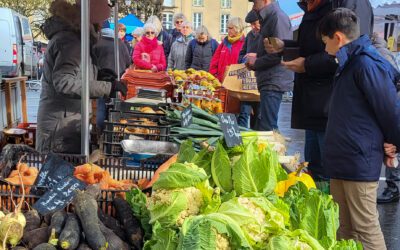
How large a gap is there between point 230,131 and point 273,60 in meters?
2.85

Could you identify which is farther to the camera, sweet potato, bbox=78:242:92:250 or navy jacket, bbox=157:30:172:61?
navy jacket, bbox=157:30:172:61

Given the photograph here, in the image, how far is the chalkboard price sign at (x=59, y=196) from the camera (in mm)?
2213

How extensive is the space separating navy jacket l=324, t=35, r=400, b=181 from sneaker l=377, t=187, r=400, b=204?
2740 mm

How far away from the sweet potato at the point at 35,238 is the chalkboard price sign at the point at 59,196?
0.12 meters

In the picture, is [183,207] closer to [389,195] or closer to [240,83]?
[240,83]

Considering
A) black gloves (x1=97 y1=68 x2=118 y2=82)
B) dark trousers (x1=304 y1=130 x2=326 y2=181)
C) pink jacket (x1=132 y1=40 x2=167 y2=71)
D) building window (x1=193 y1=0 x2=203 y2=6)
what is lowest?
dark trousers (x1=304 y1=130 x2=326 y2=181)

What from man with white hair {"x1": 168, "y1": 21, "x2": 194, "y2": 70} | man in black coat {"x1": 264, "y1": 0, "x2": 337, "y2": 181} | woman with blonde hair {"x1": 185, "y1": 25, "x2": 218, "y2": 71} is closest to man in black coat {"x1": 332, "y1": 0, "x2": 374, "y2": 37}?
man in black coat {"x1": 264, "y1": 0, "x2": 337, "y2": 181}

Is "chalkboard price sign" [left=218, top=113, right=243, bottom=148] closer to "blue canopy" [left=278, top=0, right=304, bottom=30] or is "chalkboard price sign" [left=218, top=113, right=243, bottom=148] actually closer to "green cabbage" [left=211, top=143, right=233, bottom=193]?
"green cabbage" [left=211, top=143, right=233, bottom=193]

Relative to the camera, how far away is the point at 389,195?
599 cm

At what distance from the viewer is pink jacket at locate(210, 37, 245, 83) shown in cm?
852

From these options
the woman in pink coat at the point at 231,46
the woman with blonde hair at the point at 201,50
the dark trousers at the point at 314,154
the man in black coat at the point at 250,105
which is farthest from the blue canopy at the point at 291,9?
the dark trousers at the point at 314,154

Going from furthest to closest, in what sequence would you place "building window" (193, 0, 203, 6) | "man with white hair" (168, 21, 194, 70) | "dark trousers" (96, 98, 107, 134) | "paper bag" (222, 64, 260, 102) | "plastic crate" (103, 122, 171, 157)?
"building window" (193, 0, 203, 6) < "man with white hair" (168, 21, 194, 70) < "dark trousers" (96, 98, 107, 134) < "paper bag" (222, 64, 260, 102) < "plastic crate" (103, 122, 171, 157)

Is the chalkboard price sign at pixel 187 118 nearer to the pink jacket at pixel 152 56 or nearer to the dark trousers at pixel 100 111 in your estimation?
the dark trousers at pixel 100 111

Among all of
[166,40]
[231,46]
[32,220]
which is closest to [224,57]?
[231,46]
